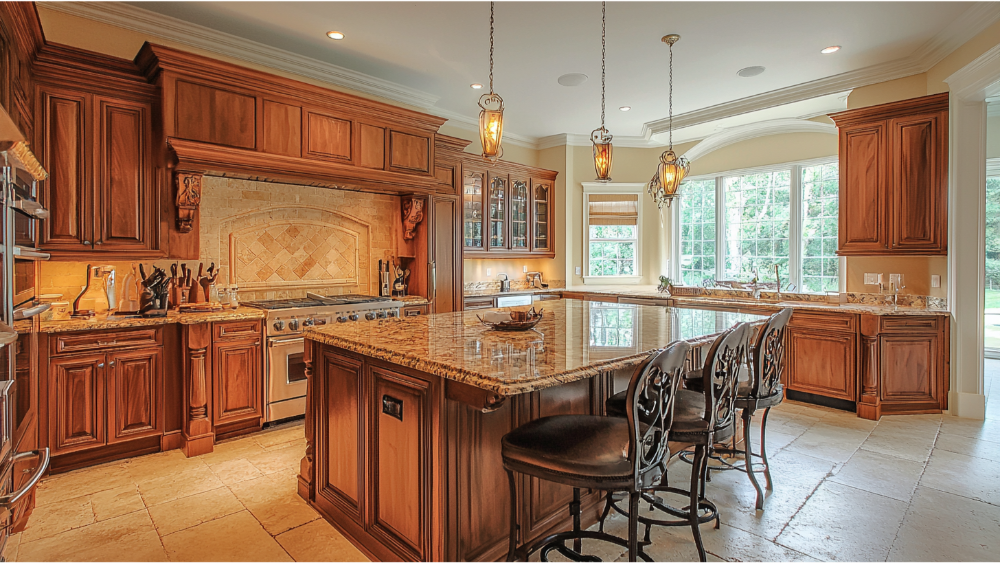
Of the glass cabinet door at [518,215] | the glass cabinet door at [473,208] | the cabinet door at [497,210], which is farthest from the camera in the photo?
the glass cabinet door at [518,215]

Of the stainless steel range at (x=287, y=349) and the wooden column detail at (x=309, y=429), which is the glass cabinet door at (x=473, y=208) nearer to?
the stainless steel range at (x=287, y=349)

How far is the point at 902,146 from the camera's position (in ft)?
14.2

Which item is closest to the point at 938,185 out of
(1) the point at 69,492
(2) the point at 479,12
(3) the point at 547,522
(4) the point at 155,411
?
(2) the point at 479,12

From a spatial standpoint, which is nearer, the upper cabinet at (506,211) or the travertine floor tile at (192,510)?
the travertine floor tile at (192,510)

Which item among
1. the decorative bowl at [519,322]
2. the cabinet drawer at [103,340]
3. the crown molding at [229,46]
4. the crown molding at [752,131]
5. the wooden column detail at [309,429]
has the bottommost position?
the wooden column detail at [309,429]

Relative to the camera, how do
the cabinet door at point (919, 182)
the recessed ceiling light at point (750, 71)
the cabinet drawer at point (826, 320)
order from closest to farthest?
1. the cabinet door at point (919, 182)
2. the cabinet drawer at point (826, 320)
3. the recessed ceiling light at point (750, 71)

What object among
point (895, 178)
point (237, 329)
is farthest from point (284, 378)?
point (895, 178)

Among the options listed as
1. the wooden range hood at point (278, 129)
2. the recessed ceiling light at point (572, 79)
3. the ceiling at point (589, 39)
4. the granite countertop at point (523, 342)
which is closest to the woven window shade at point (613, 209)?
the ceiling at point (589, 39)

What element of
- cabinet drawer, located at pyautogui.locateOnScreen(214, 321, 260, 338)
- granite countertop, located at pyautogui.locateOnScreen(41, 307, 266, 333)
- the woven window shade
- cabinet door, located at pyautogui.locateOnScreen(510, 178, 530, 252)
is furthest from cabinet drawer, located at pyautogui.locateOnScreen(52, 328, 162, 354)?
the woven window shade

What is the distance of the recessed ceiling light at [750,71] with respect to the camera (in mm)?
4578

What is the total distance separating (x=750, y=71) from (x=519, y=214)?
10.2 feet

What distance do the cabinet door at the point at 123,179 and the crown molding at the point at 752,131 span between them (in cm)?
595

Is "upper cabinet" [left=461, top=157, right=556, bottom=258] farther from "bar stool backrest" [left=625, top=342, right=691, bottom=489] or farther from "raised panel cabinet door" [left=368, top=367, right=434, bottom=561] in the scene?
"bar stool backrest" [left=625, top=342, right=691, bottom=489]

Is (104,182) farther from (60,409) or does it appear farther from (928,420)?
(928,420)
